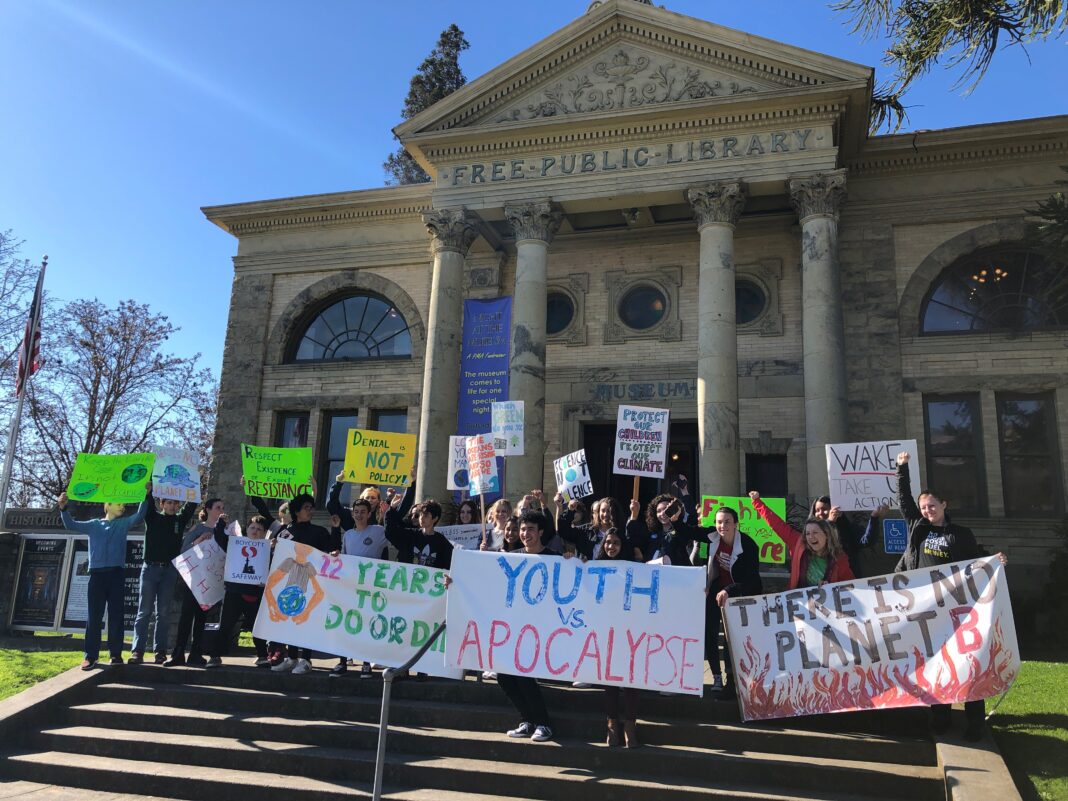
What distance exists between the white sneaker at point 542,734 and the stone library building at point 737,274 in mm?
8851

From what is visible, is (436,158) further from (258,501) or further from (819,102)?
(258,501)

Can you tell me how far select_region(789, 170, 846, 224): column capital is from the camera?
16109 mm

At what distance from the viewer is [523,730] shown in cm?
735

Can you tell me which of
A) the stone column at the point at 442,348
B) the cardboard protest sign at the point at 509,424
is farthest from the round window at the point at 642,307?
the cardboard protest sign at the point at 509,424

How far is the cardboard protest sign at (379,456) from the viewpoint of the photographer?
1345cm

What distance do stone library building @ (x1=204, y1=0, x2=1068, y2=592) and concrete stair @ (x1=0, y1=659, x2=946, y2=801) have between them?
8.30 metres

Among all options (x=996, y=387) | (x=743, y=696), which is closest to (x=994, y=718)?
(x=743, y=696)

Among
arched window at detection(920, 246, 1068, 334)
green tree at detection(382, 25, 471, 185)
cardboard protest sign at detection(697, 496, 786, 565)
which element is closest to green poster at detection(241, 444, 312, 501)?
cardboard protest sign at detection(697, 496, 786, 565)

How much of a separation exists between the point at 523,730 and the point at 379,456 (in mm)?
7084

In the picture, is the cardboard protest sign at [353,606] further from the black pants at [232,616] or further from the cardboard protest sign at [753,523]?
the cardboard protest sign at [753,523]

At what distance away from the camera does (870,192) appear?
60.6 ft

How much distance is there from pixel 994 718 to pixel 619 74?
50.5ft

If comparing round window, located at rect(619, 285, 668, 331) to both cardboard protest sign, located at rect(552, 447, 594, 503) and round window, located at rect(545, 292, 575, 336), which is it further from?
cardboard protest sign, located at rect(552, 447, 594, 503)

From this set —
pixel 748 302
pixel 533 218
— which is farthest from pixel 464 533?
pixel 748 302
